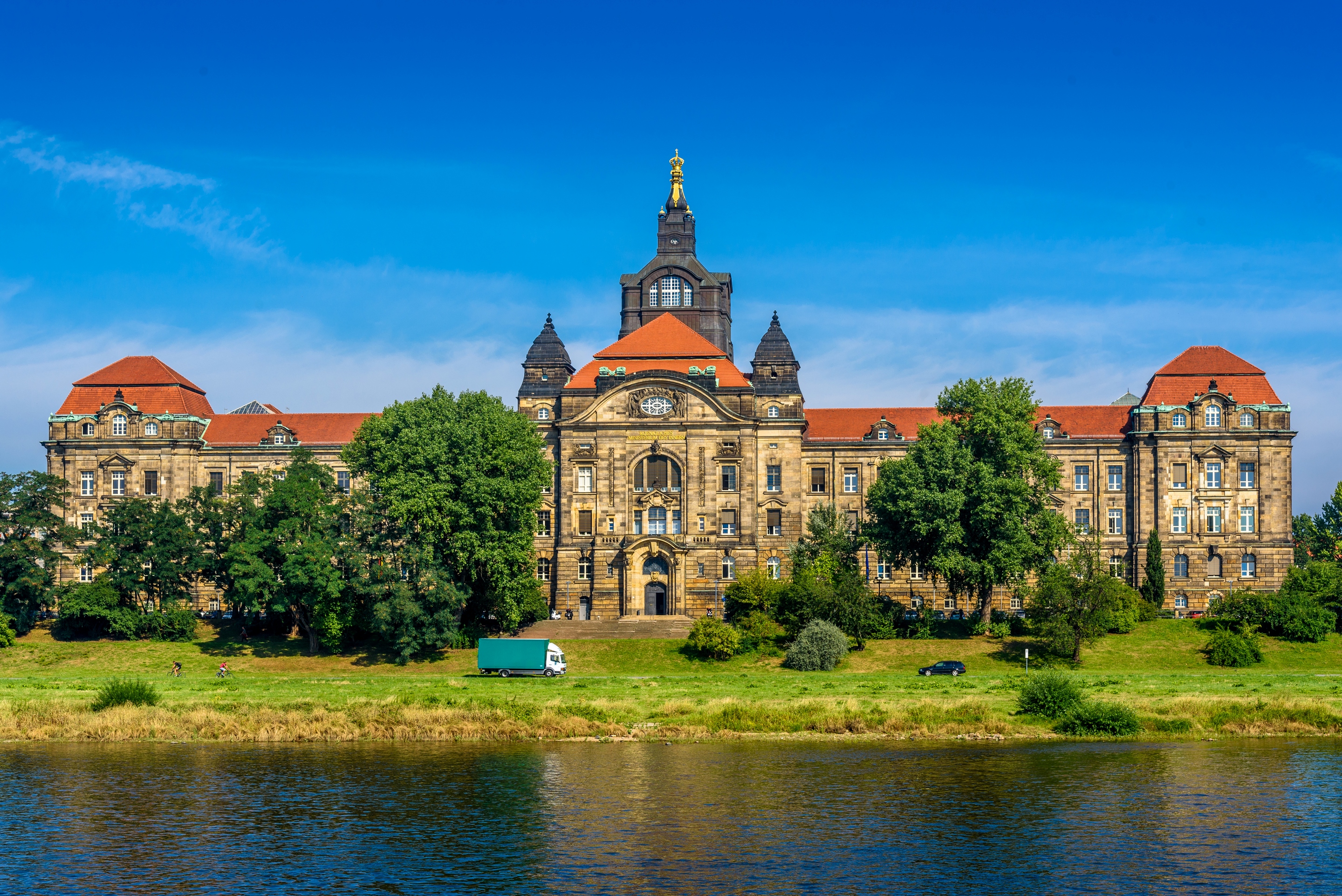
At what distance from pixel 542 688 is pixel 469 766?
17.1m

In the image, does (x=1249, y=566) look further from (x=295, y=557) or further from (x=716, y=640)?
(x=295, y=557)

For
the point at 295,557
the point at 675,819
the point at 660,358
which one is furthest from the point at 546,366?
the point at 675,819

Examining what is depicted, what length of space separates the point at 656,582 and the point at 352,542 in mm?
22102

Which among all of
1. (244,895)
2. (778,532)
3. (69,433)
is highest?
(69,433)

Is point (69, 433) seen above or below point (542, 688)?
above

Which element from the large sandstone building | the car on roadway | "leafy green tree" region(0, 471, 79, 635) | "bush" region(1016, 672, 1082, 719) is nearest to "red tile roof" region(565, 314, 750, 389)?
the large sandstone building

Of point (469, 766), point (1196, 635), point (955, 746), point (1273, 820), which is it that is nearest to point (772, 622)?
point (1196, 635)

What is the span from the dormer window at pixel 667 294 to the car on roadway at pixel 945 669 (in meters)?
45.7

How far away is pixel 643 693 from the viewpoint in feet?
188

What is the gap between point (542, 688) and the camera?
59.3m

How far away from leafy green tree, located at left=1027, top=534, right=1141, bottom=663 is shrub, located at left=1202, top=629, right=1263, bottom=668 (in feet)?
18.5

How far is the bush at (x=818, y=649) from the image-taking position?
71812 millimetres

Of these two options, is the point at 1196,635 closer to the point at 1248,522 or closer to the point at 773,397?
the point at 1248,522

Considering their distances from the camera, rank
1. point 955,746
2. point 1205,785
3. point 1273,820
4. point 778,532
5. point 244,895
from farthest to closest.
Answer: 1. point 778,532
2. point 955,746
3. point 1205,785
4. point 1273,820
5. point 244,895
